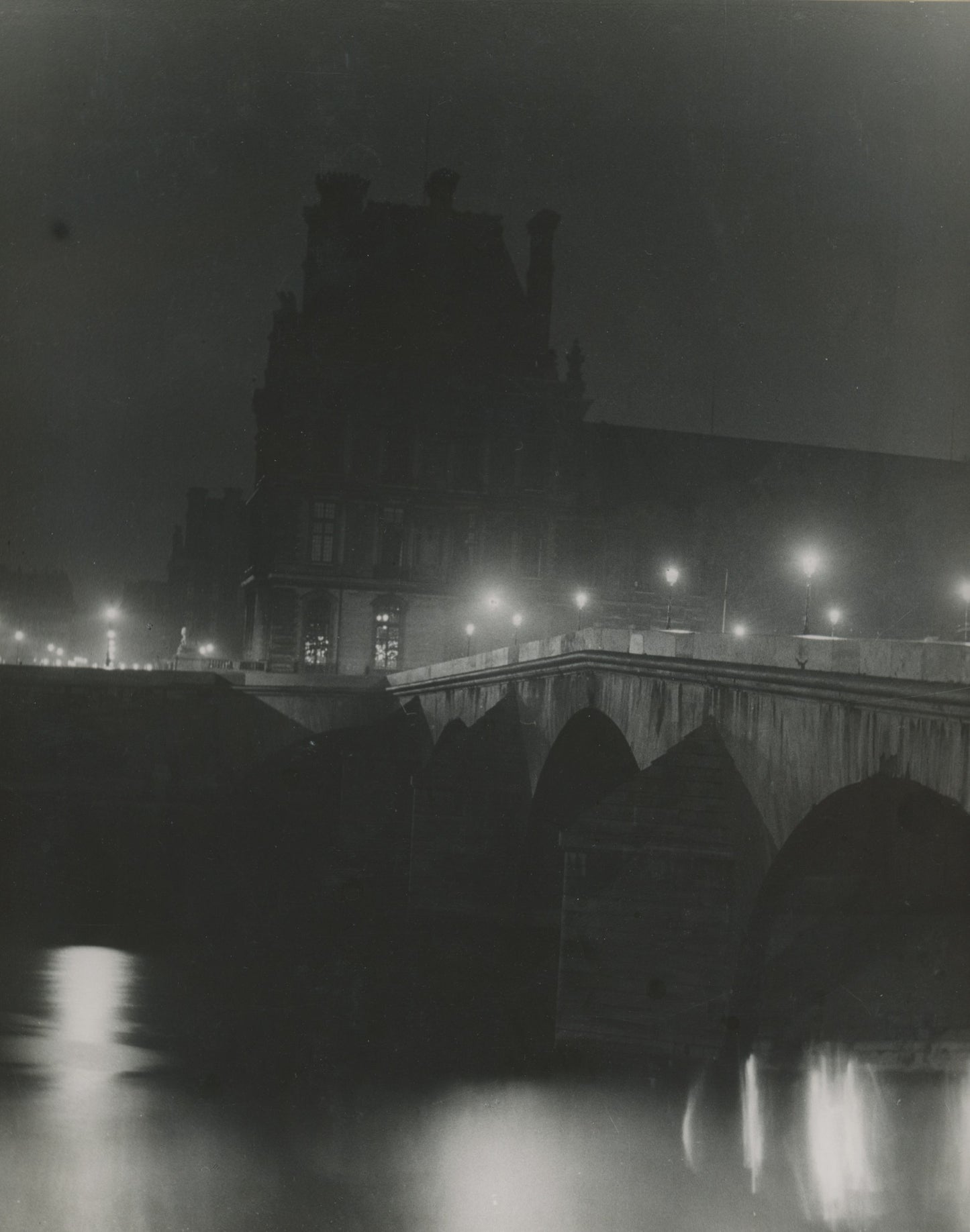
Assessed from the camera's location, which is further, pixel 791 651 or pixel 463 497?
pixel 463 497

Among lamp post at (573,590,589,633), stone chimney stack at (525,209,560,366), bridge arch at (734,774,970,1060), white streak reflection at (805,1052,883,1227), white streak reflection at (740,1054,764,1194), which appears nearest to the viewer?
white streak reflection at (805,1052,883,1227)

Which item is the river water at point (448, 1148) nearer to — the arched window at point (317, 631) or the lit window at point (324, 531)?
the arched window at point (317, 631)

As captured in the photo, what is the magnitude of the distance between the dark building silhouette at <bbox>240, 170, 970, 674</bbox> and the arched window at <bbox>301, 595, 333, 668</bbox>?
11 cm

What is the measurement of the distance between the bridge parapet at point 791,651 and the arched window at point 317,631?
102 ft

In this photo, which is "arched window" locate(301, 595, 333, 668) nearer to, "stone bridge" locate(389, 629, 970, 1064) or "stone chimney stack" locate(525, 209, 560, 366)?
"stone chimney stack" locate(525, 209, 560, 366)

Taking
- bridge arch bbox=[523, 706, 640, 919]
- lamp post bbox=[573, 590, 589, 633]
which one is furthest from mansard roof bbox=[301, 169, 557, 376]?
bridge arch bbox=[523, 706, 640, 919]

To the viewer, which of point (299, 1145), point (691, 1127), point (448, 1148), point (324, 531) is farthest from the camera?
point (324, 531)

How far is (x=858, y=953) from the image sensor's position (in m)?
19.7

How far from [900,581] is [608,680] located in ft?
158

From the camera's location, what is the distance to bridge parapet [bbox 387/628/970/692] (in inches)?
563

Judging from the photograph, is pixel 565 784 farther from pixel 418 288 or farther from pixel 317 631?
pixel 418 288

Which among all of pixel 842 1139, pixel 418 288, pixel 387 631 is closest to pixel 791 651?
pixel 842 1139

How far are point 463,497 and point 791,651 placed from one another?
151ft

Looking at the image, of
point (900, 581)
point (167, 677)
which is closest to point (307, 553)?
point (167, 677)
